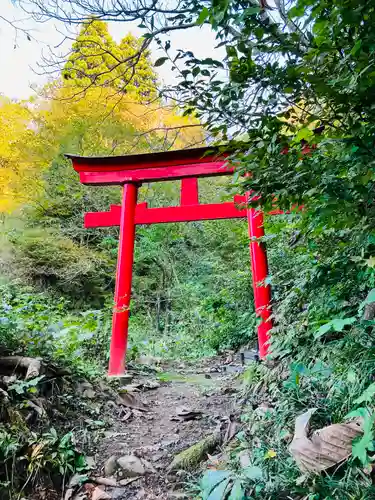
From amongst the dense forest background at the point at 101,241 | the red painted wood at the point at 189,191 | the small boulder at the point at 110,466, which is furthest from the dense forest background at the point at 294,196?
the dense forest background at the point at 101,241

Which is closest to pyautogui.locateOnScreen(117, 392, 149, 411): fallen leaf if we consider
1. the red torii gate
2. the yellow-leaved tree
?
the red torii gate

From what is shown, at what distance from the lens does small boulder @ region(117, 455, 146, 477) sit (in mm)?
1975

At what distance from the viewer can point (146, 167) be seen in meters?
4.73

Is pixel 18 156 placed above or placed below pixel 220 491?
above

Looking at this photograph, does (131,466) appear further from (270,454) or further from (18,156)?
(18,156)

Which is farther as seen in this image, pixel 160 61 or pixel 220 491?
pixel 160 61

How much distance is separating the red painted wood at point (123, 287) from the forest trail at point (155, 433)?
1.02 ft

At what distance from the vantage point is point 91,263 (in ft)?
26.6

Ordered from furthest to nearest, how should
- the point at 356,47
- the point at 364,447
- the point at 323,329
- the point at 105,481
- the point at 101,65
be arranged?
the point at 101,65
the point at 105,481
the point at 323,329
the point at 364,447
the point at 356,47

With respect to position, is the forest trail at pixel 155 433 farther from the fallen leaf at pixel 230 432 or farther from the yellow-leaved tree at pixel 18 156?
the yellow-leaved tree at pixel 18 156

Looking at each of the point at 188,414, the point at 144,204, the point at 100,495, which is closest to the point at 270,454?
the point at 100,495

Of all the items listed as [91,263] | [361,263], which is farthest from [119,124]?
[361,263]

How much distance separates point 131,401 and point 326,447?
98.9 inches

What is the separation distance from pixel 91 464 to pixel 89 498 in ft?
1.00
